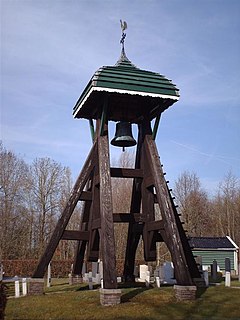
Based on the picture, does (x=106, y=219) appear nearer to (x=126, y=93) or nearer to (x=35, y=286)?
(x=35, y=286)

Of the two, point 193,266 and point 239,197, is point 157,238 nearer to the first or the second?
point 193,266

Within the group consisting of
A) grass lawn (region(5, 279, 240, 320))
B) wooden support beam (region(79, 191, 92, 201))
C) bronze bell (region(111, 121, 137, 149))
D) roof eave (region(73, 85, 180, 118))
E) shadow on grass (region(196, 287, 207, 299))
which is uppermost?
roof eave (region(73, 85, 180, 118))

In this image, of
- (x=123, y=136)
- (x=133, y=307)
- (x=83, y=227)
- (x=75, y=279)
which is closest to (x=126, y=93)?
(x=123, y=136)

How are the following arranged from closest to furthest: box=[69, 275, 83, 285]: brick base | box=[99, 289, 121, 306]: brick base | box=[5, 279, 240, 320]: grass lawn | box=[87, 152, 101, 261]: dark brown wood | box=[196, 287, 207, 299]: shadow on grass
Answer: box=[5, 279, 240, 320]: grass lawn < box=[99, 289, 121, 306]: brick base < box=[196, 287, 207, 299]: shadow on grass < box=[87, 152, 101, 261]: dark brown wood < box=[69, 275, 83, 285]: brick base

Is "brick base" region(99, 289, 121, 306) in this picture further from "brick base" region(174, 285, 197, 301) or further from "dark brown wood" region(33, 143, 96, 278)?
"dark brown wood" region(33, 143, 96, 278)

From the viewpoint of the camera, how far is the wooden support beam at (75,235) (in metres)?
16.7

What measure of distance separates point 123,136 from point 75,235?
179 inches

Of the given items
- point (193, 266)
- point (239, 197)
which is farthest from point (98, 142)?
point (239, 197)

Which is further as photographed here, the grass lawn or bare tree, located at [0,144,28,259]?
bare tree, located at [0,144,28,259]

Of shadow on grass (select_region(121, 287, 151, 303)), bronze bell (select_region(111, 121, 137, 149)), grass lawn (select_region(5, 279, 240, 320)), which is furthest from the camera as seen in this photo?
bronze bell (select_region(111, 121, 137, 149))

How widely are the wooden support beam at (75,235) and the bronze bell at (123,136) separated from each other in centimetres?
397

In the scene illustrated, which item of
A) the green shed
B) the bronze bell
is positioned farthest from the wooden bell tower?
the green shed

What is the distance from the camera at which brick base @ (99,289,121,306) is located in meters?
12.7

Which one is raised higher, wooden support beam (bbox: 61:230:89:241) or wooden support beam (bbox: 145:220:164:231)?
wooden support beam (bbox: 145:220:164:231)
